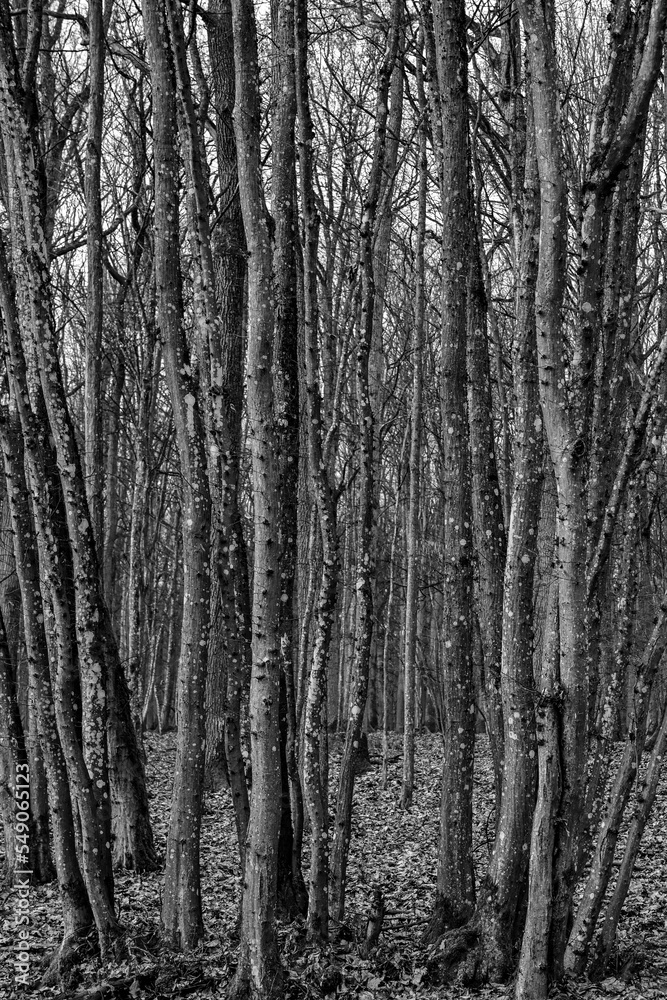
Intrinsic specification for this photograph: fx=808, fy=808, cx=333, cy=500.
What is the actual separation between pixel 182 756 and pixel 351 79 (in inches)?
484

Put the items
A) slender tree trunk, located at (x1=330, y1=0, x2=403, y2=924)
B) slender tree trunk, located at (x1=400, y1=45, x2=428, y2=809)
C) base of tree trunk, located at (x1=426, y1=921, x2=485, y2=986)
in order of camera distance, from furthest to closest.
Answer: slender tree trunk, located at (x1=400, y1=45, x2=428, y2=809)
slender tree trunk, located at (x1=330, y1=0, x2=403, y2=924)
base of tree trunk, located at (x1=426, y1=921, x2=485, y2=986)

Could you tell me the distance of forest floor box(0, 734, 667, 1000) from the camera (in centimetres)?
514

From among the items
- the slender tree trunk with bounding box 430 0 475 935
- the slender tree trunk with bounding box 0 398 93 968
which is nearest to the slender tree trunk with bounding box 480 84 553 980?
the slender tree trunk with bounding box 430 0 475 935

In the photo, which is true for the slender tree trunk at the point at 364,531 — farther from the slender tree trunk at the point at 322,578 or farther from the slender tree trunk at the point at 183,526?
the slender tree trunk at the point at 183,526

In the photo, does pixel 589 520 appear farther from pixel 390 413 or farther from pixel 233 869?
pixel 390 413

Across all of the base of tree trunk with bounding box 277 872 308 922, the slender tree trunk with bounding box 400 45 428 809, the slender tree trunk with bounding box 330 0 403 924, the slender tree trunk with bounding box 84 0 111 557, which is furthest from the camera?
the slender tree trunk with bounding box 400 45 428 809

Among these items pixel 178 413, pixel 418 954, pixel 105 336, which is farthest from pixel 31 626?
pixel 105 336

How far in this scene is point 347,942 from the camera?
18.9 ft

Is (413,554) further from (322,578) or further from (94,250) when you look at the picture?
(94,250)

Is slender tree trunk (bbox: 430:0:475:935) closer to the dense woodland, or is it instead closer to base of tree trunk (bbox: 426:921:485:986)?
the dense woodland

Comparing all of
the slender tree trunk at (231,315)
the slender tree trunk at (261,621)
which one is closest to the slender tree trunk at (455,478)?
the slender tree trunk at (261,621)

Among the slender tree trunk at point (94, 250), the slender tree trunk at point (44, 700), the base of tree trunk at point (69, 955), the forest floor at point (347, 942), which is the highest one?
the slender tree trunk at point (94, 250)

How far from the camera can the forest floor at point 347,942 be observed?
514cm

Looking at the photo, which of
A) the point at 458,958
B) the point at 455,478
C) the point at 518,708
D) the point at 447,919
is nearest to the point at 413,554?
the point at 455,478
